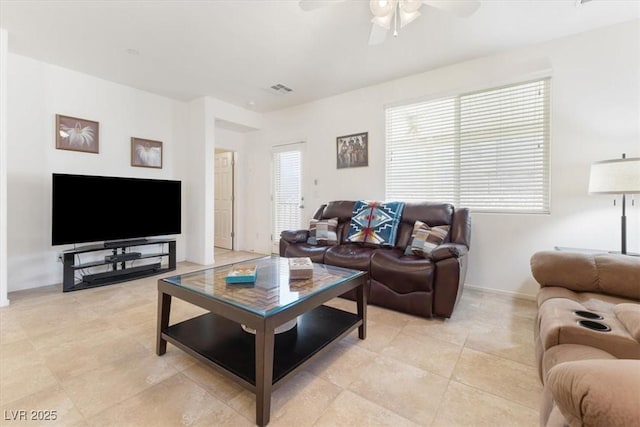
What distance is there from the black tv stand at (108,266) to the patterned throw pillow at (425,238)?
3.22 meters

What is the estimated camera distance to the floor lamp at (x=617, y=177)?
1978mm

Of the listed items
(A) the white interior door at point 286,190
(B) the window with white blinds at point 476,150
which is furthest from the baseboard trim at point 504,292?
(A) the white interior door at point 286,190

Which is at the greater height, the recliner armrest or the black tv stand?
the recliner armrest

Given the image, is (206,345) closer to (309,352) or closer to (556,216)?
(309,352)

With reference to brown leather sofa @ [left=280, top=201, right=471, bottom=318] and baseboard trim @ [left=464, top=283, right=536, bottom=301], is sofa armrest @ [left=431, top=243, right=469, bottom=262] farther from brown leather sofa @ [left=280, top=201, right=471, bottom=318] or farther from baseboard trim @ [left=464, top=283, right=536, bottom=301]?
baseboard trim @ [left=464, top=283, right=536, bottom=301]

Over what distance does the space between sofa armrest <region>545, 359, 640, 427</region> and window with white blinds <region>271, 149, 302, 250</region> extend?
13.8 feet

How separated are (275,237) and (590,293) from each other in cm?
413

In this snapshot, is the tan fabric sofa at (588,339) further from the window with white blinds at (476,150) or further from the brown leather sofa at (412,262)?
the window with white blinds at (476,150)

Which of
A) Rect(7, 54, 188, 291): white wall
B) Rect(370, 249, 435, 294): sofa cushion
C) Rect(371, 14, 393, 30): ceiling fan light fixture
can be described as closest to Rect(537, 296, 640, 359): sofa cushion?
Rect(370, 249, 435, 294): sofa cushion

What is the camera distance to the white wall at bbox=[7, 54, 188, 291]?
305 cm

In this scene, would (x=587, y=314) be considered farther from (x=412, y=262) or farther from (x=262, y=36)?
(x=262, y=36)

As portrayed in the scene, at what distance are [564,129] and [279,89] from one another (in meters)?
3.35

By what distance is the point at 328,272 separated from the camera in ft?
6.70

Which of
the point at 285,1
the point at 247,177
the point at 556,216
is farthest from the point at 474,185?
the point at 247,177
